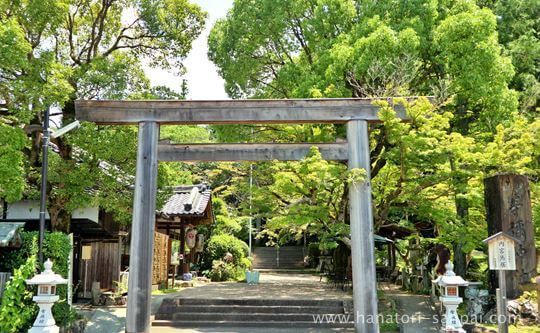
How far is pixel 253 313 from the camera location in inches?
517

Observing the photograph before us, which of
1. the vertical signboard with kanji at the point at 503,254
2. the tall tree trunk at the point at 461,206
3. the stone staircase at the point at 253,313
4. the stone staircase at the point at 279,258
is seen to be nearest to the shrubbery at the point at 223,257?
Answer: the stone staircase at the point at 253,313

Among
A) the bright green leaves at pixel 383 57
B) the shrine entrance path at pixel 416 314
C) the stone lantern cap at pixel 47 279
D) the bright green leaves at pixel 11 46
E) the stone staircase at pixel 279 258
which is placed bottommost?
the shrine entrance path at pixel 416 314

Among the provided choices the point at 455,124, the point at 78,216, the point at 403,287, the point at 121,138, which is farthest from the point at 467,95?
the point at 78,216

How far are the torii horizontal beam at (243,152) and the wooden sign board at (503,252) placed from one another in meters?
3.41

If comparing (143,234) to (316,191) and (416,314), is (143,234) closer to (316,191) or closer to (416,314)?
(316,191)

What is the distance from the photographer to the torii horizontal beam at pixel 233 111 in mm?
10438

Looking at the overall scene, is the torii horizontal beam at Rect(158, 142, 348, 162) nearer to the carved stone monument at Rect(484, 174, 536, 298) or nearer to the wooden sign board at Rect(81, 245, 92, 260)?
the carved stone monument at Rect(484, 174, 536, 298)

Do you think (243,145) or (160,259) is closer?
(243,145)

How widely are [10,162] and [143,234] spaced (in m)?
2.85

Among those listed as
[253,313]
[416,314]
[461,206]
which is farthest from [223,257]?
[461,206]

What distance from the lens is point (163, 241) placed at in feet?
65.3

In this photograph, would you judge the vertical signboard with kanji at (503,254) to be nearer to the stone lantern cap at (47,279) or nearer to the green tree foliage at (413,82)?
the green tree foliage at (413,82)

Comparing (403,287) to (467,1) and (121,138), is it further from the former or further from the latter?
(121,138)

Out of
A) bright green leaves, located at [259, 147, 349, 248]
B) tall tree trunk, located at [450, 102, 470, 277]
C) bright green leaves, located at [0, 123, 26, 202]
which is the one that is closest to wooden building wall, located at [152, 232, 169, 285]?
bright green leaves, located at [259, 147, 349, 248]
